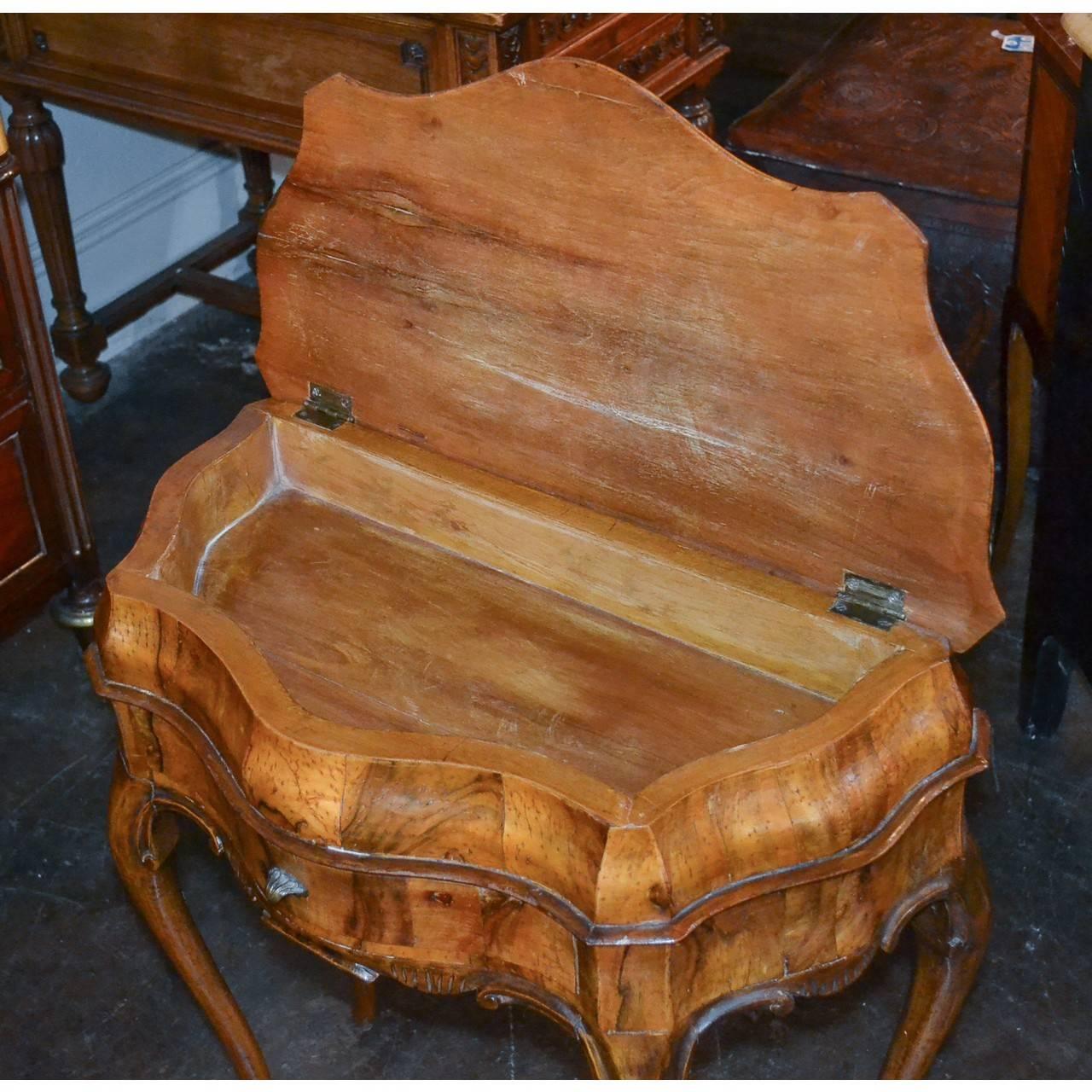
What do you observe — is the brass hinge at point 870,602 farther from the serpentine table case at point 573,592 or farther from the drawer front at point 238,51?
the drawer front at point 238,51

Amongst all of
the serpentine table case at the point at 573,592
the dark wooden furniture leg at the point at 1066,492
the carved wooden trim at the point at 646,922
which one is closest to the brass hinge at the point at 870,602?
the serpentine table case at the point at 573,592

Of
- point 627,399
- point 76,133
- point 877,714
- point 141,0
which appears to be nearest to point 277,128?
point 141,0

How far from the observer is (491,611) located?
1.58 m

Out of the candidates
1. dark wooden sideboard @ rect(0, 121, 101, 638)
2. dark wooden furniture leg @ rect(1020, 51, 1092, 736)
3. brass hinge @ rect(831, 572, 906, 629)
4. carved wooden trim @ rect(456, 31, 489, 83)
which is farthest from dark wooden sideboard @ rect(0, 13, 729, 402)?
brass hinge @ rect(831, 572, 906, 629)

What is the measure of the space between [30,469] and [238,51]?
66 centimetres

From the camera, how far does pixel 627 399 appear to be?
150 centimetres

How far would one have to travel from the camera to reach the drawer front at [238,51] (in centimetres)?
219

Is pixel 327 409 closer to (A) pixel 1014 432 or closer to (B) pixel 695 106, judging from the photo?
(A) pixel 1014 432

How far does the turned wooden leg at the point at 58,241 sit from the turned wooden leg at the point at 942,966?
1907 millimetres

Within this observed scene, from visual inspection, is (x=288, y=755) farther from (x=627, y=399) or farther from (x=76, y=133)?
(x=76, y=133)

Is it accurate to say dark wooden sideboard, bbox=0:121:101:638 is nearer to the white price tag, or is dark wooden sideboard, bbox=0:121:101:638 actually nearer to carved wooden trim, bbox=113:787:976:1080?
carved wooden trim, bbox=113:787:976:1080

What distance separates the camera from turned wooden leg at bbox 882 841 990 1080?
1458 millimetres

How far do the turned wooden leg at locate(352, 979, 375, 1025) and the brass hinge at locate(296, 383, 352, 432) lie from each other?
67 centimetres

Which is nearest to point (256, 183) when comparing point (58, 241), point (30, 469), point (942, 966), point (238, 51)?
point (58, 241)
